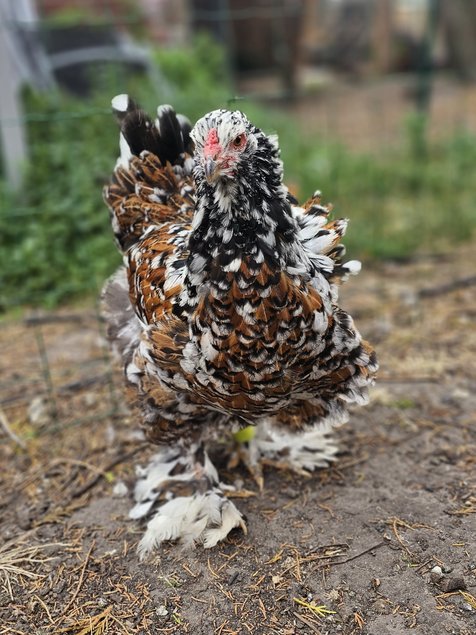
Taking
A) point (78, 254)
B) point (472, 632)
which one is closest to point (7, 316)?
point (78, 254)

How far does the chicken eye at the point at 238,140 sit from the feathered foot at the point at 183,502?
1742mm

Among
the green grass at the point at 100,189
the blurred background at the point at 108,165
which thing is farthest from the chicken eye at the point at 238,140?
the green grass at the point at 100,189

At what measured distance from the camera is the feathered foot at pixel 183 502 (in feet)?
10.3

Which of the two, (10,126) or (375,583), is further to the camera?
(10,126)

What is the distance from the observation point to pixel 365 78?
1495cm

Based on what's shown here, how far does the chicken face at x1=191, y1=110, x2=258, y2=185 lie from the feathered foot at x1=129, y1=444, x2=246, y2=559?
1.67m

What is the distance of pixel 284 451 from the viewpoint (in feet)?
12.1

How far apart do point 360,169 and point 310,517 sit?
5.73m

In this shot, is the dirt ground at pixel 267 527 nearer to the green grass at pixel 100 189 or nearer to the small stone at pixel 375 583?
the small stone at pixel 375 583

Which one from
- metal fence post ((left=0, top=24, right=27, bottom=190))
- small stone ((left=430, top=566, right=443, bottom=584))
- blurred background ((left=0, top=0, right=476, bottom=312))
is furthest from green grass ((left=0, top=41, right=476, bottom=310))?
small stone ((left=430, top=566, right=443, bottom=584))

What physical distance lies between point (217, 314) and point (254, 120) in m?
5.81

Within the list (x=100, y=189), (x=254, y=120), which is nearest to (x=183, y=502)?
(x=100, y=189)

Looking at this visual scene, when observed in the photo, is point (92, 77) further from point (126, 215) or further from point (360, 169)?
point (126, 215)

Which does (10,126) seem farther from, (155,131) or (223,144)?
(223,144)
